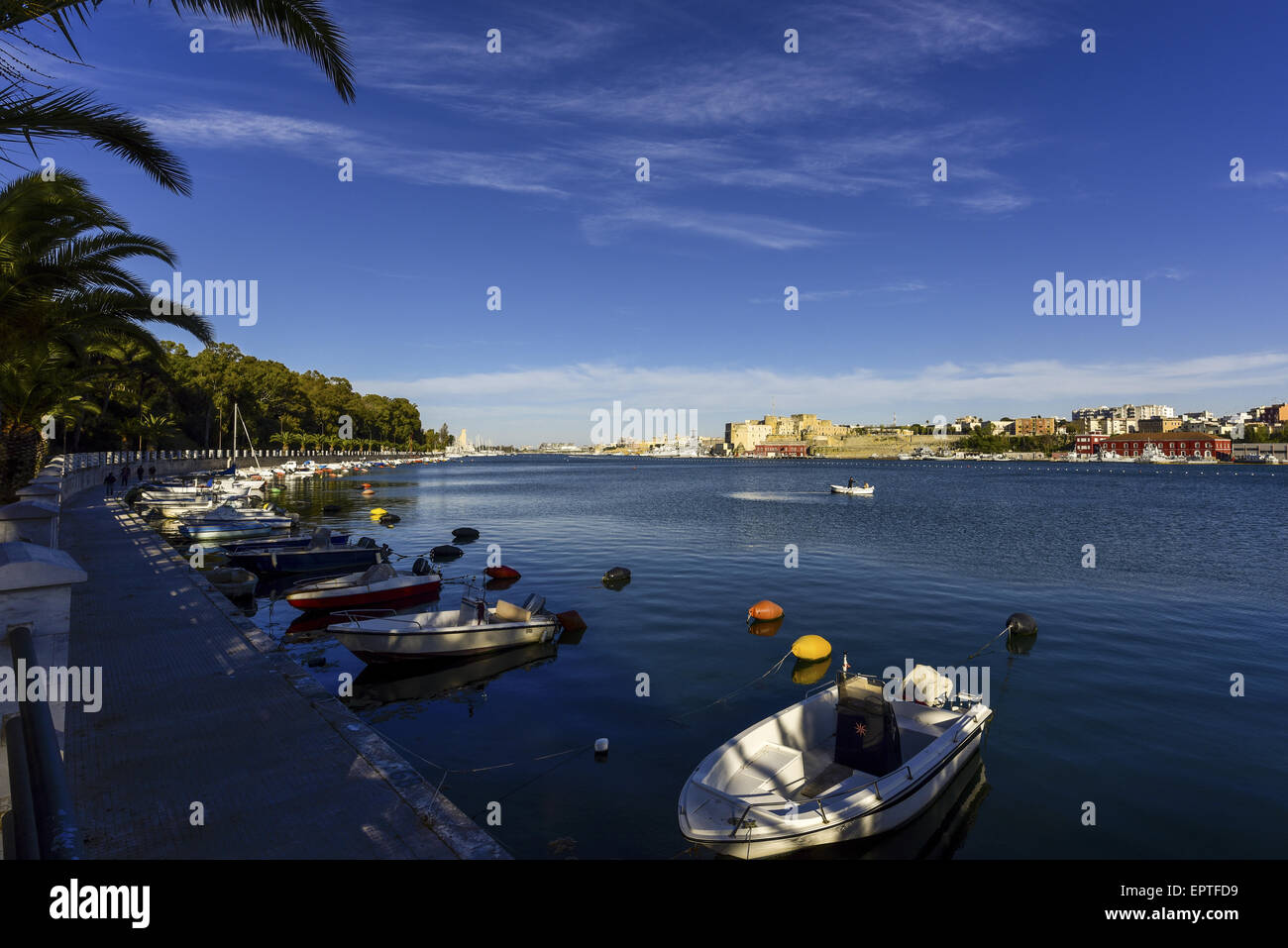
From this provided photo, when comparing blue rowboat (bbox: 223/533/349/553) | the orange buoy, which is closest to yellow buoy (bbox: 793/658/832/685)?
the orange buoy

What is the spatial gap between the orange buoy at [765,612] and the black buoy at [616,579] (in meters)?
6.79

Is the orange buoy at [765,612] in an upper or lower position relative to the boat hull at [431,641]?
lower

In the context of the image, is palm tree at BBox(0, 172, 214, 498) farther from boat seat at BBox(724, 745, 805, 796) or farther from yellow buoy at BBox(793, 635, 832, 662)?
yellow buoy at BBox(793, 635, 832, 662)

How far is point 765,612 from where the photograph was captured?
20.8m

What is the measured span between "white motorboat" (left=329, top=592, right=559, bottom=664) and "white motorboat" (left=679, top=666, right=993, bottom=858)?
337 inches

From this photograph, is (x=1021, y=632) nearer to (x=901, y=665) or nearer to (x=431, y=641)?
(x=901, y=665)

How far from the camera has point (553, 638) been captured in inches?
744

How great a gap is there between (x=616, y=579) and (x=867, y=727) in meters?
17.1

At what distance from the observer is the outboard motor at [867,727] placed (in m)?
9.65

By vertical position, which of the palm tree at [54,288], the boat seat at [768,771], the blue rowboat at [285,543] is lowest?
the boat seat at [768,771]

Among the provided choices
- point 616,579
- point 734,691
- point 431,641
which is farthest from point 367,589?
point 734,691

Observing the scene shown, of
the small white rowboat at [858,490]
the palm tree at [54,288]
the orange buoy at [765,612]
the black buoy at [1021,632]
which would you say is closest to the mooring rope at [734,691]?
the orange buoy at [765,612]

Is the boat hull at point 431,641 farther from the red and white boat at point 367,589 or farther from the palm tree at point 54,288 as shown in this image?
the palm tree at point 54,288

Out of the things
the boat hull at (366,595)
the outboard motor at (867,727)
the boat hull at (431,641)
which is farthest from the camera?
the boat hull at (366,595)
